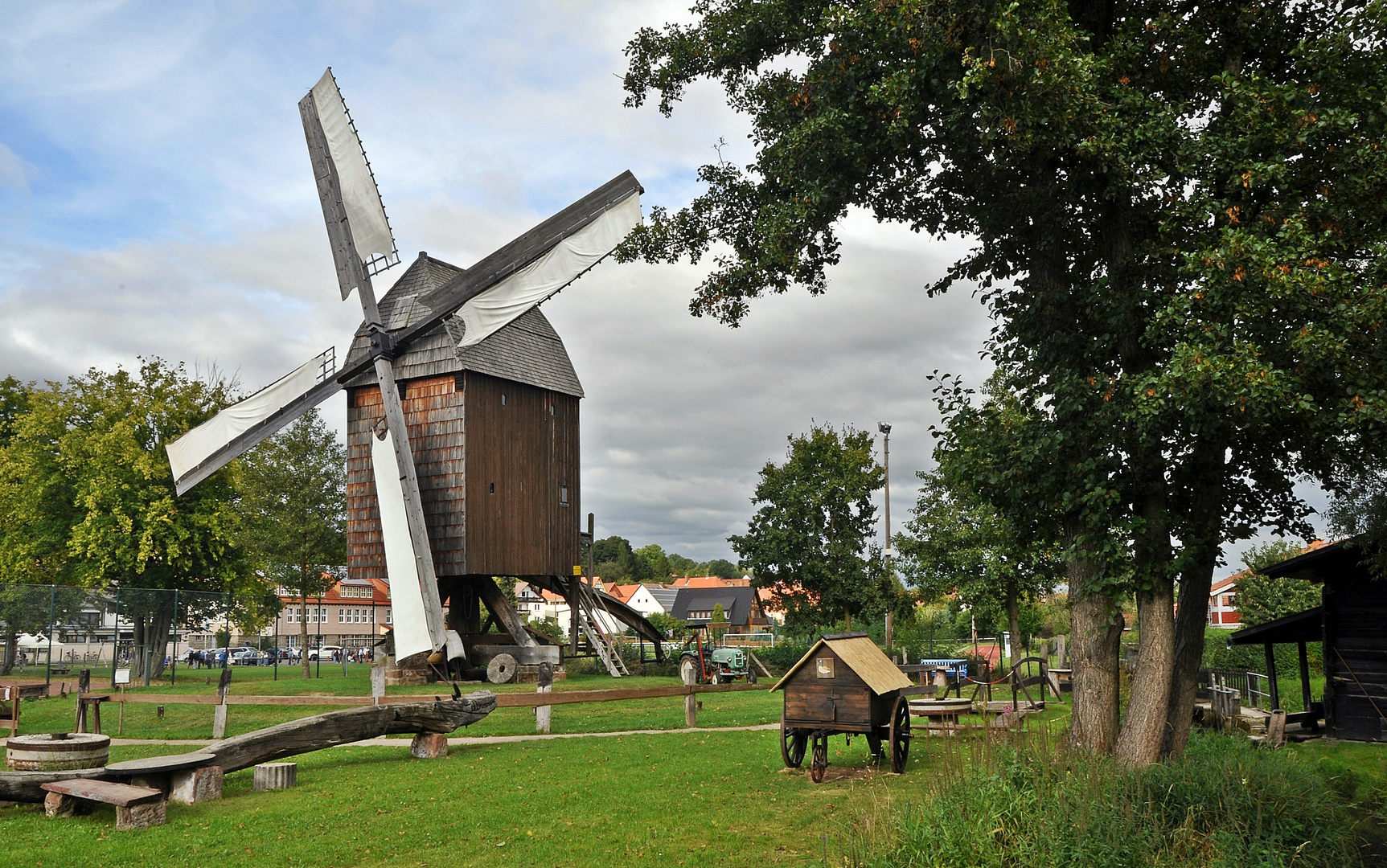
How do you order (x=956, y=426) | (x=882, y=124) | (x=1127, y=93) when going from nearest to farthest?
1. (x=1127, y=93)
2. (x=956, y=426)
3. (x=882, y=124)

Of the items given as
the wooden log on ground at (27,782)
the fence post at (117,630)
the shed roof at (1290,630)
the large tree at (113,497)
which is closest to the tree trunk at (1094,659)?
the shed roof at (1290,630)

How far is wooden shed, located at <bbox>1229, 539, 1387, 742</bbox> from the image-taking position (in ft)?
50.1

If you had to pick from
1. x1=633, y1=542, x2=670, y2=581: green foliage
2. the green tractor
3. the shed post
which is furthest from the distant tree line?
x1=633, y1=542, x2=670, y2=581: green foliage

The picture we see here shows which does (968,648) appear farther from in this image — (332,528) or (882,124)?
(882,124)

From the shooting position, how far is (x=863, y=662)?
460 inches

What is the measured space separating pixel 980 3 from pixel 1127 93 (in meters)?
1.72

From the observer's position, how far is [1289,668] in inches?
1265

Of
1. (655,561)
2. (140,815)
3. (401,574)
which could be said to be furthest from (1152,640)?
(655,561)

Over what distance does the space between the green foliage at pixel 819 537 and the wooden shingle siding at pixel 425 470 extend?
11.7 metres

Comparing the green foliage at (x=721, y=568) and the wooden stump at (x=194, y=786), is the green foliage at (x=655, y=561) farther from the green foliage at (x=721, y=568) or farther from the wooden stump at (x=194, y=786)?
the wooden stump at (x=194, y=786)

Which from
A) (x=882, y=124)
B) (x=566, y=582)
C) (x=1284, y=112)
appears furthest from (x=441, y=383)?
(x=1284, y=112)

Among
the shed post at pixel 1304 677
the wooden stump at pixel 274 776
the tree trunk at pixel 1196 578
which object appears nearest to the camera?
the tree trunk at pixel 1196 578

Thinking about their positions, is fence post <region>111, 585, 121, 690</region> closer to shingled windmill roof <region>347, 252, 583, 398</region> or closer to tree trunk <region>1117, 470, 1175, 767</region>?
shingled windmill roof <region>347, 252, 583, 398</region>

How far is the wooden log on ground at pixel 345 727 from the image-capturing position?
432 inches
